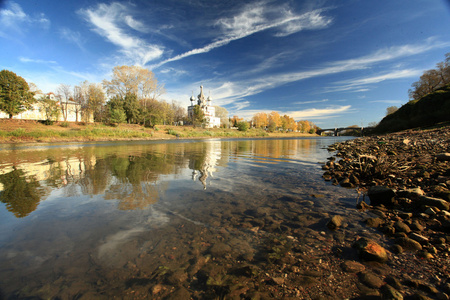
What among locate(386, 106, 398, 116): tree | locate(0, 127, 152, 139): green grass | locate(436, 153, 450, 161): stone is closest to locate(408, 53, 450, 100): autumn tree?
locate(386, 106, 398, 116): tree

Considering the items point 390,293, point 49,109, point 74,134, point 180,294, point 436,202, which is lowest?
point 180,294

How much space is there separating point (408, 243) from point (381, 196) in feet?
6.79

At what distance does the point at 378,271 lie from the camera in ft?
7.63

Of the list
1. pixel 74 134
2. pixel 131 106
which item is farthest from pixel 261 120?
pixel 74 134

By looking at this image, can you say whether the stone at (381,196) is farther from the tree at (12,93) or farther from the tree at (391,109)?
the tree at (391,109)

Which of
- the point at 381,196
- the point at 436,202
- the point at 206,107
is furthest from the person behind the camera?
the point at 206,107

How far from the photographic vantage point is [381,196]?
4.54m

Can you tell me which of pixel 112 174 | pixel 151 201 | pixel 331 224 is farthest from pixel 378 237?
pixel 112 174

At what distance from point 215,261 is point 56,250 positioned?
2489 millimetres

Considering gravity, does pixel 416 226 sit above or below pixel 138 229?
above

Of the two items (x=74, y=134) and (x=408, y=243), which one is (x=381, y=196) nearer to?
(x=408, y=243)

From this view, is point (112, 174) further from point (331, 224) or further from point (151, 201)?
point (331, 224)

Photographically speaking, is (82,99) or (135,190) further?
(82,99)

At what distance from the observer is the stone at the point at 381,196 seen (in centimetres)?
439
